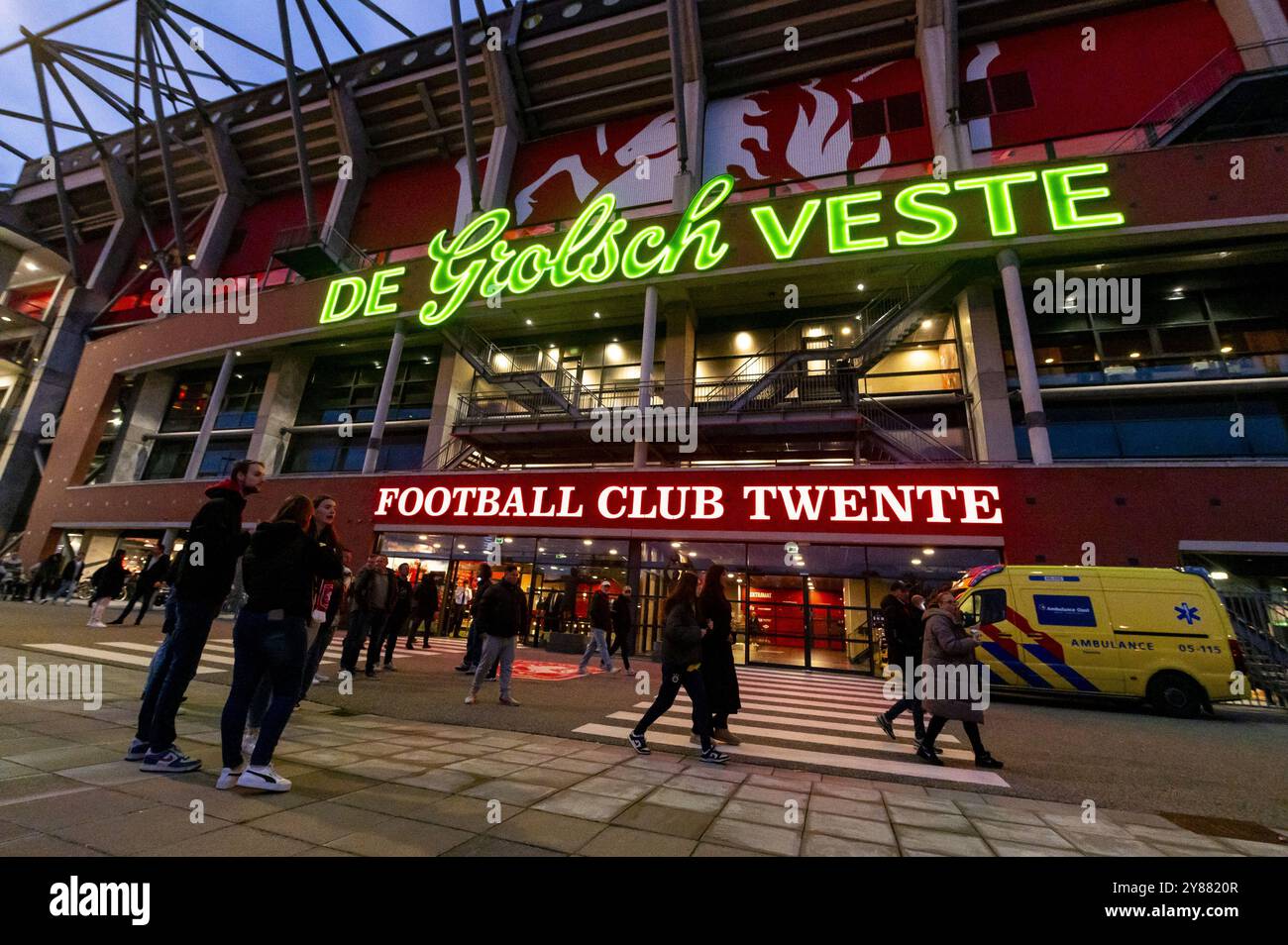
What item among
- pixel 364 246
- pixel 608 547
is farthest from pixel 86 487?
pixel 608 547

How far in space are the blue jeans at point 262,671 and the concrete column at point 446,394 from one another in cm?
1621

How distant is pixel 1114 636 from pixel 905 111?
1906 centimetres

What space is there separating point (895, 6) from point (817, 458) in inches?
672

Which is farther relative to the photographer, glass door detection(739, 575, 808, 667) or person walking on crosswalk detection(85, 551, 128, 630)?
glass door detection(739, 575, 808, 667)

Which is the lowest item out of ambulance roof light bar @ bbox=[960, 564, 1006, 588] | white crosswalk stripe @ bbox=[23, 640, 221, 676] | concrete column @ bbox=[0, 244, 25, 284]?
white crosswalk stripe @ bbox=[23, 640, 221, 676]

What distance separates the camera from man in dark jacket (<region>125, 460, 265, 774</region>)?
3.52 m

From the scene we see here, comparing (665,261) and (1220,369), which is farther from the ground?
(665,261)

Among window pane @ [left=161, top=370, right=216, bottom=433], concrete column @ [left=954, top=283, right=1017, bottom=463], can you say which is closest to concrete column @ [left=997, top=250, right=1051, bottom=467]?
concrete column @ [left=954, top=283, right=1017, bottom=463]

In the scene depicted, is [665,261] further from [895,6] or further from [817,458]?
[895,6]

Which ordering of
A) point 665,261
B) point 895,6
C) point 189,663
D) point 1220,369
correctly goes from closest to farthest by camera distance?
1. point 189,663
2. point 1220,369
3. point 665,261
4. point 895,6

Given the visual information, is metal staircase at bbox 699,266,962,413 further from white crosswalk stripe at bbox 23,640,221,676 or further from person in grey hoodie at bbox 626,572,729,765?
white crosswalk stripe at bbox 23,640,221,676

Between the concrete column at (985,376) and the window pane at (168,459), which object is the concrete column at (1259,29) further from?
the window pane at (168,459)

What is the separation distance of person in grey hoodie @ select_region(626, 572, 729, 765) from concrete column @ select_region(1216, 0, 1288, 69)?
23.5m

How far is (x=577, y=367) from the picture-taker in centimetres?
2064
